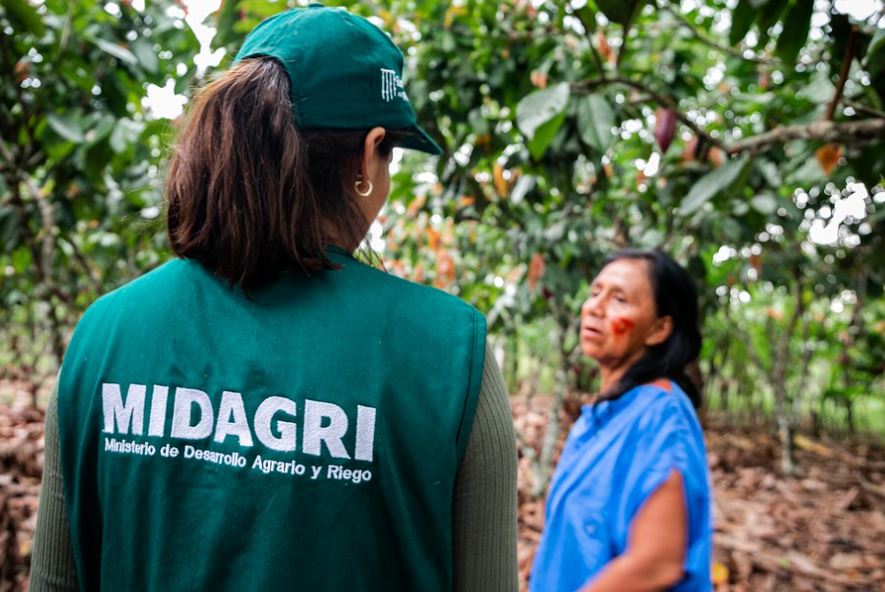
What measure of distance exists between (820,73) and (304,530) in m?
1.84

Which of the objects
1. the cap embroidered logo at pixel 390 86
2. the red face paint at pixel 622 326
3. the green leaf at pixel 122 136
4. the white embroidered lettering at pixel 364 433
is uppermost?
the green leaf at pixel 122 136

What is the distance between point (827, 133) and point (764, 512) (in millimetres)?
2989

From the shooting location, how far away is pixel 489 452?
0.64 m

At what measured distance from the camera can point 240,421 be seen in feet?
2.04

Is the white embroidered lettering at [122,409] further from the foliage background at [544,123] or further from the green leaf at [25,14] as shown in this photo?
the green leaf at [25,14]

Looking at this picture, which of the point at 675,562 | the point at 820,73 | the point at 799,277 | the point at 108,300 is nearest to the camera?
the point at 108,300

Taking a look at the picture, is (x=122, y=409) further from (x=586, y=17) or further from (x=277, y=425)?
(x=586, y=17)

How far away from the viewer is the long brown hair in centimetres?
65

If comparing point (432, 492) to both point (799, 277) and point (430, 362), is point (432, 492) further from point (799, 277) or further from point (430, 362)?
point (799, 277)

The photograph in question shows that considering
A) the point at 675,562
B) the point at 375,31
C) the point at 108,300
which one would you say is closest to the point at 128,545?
the point at 108,300

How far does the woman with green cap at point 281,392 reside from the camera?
2.01 feet

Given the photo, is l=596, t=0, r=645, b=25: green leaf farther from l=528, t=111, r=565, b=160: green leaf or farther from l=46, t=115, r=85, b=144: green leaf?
l=46, t=115, r=85, b=144: green leaf

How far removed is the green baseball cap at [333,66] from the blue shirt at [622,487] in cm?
83

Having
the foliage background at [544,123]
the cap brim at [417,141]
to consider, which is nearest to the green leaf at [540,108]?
the foliage background at [544,123]
